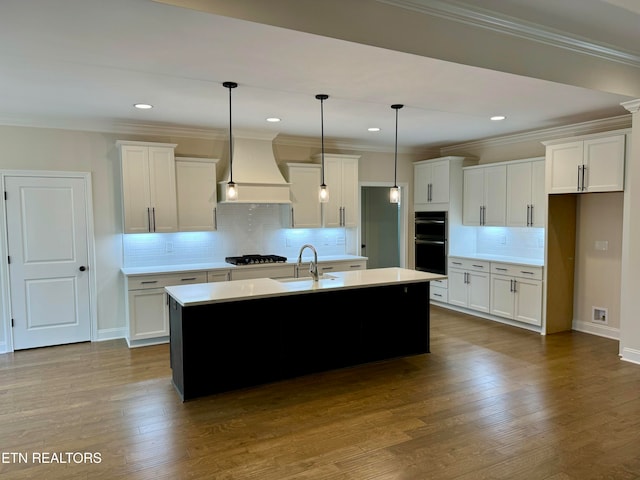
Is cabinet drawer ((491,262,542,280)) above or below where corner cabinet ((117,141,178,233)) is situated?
below

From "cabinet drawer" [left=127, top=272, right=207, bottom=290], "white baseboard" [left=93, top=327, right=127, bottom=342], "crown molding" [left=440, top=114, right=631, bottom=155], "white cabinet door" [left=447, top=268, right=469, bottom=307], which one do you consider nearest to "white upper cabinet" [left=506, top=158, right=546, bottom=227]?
"crown molding" [left=440, top=114, right=631, bottom=155]

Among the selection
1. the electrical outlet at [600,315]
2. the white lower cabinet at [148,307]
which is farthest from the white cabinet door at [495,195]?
the white lower cabinet at [148,307]

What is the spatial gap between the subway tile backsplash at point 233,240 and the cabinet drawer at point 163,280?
54cm

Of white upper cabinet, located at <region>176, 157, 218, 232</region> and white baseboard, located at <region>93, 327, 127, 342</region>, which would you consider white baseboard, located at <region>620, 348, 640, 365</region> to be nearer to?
white upper cabinet, located at <region>176, 157, 218, 232</region>

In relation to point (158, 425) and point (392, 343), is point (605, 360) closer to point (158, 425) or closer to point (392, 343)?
point (392, 343)

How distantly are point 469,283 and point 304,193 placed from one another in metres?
2.80

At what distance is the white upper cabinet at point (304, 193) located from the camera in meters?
6.02

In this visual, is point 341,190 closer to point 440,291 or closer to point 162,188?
point 440,291

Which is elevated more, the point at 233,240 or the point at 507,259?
the point at 233,240

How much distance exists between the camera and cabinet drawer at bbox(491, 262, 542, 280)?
17.7 feet

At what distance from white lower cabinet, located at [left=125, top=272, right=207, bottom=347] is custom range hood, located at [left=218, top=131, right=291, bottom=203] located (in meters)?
1.24

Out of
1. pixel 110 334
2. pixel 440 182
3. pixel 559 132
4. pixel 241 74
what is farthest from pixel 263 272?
pixel 559 132

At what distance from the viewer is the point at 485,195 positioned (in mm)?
6312

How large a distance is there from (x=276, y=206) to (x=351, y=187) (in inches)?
46.4
